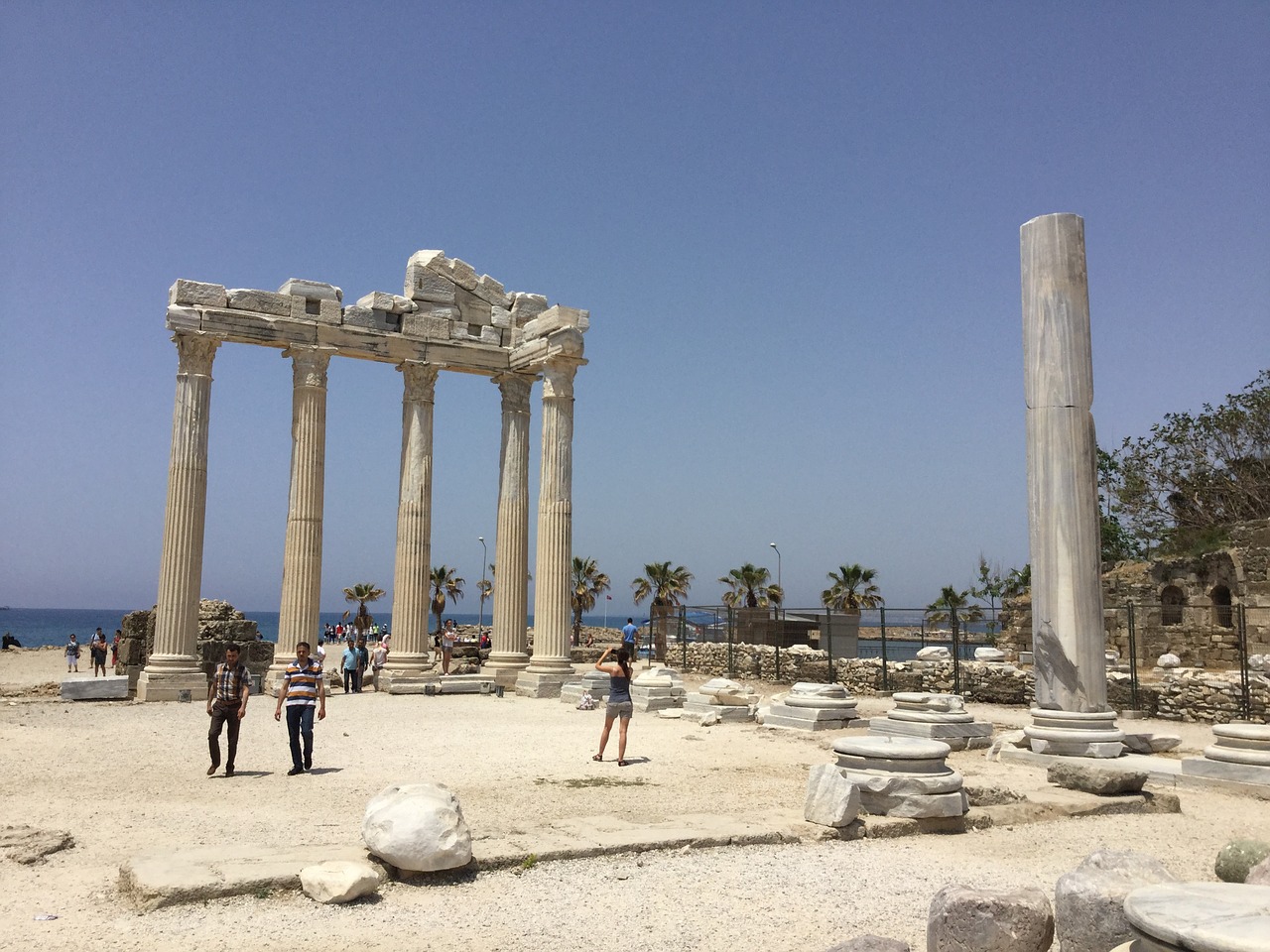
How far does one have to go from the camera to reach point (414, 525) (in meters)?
24.2

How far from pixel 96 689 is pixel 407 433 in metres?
8.81

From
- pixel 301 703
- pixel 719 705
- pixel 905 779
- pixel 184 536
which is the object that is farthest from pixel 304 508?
pixel 905 779

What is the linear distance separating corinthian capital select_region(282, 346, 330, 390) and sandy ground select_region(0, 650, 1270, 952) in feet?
29.3

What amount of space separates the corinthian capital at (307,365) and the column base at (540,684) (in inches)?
333

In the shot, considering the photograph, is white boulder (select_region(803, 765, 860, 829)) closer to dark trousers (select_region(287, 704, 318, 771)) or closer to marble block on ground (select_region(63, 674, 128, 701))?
dark trousers (select_region(287, 704, 318, 771))

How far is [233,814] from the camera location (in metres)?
9.34

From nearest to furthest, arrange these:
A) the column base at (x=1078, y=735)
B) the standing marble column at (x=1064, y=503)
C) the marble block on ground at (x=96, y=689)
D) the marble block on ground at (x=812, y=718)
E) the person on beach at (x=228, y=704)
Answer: the person on beach at (x=228, y=704) < the column base at (x=1078, y=735) < the standing marble column at (x=1064, y=503) < the marble block on ground at (x=812, y=718) < the marble block on ground at (x=96, y=689)

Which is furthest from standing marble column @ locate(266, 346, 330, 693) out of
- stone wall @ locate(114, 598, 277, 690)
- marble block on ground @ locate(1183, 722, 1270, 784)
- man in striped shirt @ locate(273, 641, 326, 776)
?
marble block on ground @ locate(1183, 722, 1270, 784)

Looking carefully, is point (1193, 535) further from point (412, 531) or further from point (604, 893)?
point (604, 893)

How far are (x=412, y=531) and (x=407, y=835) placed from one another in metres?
17.9

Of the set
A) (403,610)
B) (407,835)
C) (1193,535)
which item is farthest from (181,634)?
(1193,535)

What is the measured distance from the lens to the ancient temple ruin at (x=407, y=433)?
2145 centimetres

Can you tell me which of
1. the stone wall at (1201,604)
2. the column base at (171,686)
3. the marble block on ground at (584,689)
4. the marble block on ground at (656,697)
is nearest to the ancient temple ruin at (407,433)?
the column base at (171,686)

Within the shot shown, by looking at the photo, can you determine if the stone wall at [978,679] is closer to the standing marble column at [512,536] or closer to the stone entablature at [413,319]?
the standing marble column at [512,536]
